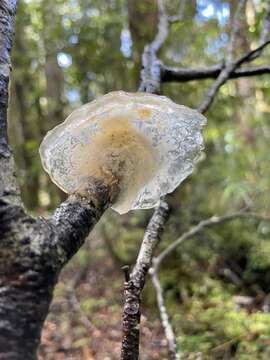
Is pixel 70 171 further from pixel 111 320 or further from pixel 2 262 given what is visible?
pixel 111 320

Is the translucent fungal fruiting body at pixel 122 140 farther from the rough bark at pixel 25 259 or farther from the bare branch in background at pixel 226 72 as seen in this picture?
the bare branch in background at pixel 226 72

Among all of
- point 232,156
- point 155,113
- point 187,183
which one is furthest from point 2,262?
point 232,156

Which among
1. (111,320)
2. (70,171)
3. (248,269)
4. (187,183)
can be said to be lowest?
(111,320)

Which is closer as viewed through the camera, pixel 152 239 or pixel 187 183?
pixel 152 239

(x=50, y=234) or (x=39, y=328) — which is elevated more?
(x=50, y=234)

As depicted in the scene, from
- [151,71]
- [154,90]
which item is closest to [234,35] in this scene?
[151,71]

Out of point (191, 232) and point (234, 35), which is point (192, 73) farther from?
point (191, 232)
